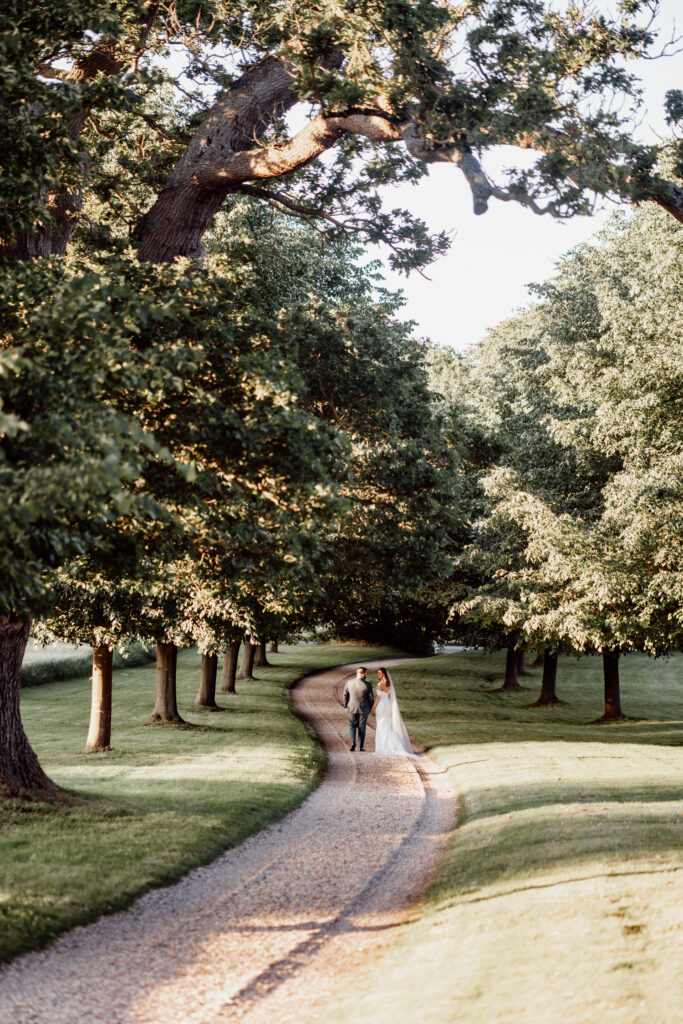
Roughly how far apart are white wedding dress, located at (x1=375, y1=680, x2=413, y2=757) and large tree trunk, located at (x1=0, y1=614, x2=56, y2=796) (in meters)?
9.13

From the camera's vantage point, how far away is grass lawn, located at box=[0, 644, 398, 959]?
9359 mm

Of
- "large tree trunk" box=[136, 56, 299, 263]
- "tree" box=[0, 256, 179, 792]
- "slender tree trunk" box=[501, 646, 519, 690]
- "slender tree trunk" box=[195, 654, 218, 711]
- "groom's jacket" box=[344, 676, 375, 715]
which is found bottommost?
"slender tree trunk" box=[501, 646, 519, 690]

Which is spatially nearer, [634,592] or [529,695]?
[634,592]

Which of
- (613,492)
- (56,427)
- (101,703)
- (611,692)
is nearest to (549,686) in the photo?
(611,692)

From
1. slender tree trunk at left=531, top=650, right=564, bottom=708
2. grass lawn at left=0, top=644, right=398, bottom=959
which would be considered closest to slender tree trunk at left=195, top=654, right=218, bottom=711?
grass lawn at left=0, top=644, right=398, bottom=959

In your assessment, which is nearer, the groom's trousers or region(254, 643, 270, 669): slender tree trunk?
the groom's trousers

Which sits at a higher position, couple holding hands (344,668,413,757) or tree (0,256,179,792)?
tree (0,256,179,792)

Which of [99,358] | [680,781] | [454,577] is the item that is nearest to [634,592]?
[680,781]

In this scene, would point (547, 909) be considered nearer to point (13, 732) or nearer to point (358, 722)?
point (13, 732)

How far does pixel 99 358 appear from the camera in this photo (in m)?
7.17

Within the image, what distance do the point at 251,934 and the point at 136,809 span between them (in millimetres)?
6015

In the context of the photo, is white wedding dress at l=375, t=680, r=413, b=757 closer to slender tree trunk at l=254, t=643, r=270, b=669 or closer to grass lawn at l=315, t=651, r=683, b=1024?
grass lawn at l=315, t=651, r=683, b=1024

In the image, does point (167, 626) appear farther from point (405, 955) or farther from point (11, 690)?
point (405, 955)

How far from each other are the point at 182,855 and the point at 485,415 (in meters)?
29.1
